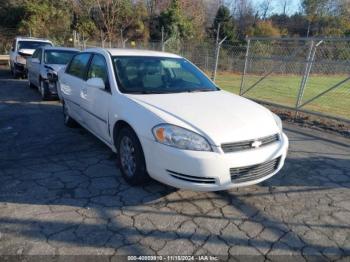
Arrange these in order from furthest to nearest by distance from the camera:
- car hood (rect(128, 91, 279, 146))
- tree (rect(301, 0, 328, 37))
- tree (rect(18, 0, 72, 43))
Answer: tree (rect(301, 0, 328, 37)), tree (rect(18, 0, 72, 43)), car hood (rect(128, 91, 279, 146))

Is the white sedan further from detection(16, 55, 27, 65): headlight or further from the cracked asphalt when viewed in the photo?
detection(16, 55, 27, 65): headlight

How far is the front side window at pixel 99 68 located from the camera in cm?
446

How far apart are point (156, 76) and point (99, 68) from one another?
2.94 ft

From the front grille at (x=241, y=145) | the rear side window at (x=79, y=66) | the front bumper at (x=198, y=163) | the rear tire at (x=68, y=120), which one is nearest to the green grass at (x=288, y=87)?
the rear tire at (x=68, y=120)

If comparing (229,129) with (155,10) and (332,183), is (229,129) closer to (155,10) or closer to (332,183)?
(332,183)

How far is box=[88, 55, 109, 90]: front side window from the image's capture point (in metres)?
4.46

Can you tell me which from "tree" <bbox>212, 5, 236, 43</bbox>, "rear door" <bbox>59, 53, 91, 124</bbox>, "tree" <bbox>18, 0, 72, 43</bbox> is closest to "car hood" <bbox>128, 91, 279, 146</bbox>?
"rear door" <bbox>59, 53, 91, 124</bbox>

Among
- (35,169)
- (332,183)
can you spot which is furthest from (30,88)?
(332,183)

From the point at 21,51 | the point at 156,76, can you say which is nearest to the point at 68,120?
the point at 156,76

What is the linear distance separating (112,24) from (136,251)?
79.5ft

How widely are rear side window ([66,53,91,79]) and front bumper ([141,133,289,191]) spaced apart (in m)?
2.40

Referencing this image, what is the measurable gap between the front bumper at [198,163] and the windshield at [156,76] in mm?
1053

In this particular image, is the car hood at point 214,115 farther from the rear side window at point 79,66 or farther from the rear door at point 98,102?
the rear side window at point 79,66

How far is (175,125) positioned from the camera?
3.29m
